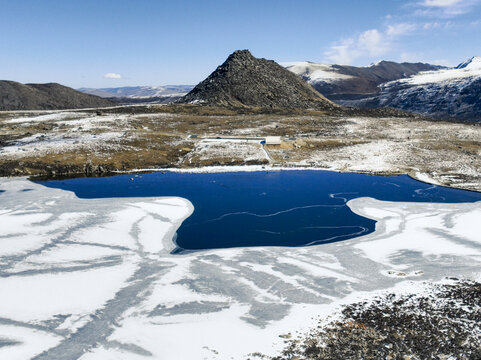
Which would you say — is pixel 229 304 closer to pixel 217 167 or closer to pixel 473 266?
pixel 473 266

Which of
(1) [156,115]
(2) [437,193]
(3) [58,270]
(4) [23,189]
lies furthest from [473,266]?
(1) [156,115]

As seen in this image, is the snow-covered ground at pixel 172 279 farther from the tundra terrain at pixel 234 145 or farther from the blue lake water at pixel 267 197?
the tundra terrain at pixel 234 145

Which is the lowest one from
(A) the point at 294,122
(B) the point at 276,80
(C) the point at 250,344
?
(C) the point at 250,344

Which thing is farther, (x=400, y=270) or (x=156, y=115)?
(x=156, y=115)

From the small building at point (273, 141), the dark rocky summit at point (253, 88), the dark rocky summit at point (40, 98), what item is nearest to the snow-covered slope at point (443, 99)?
the dark rocky summit at point (253, 88)

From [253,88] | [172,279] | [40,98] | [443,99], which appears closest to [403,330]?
[172,279]

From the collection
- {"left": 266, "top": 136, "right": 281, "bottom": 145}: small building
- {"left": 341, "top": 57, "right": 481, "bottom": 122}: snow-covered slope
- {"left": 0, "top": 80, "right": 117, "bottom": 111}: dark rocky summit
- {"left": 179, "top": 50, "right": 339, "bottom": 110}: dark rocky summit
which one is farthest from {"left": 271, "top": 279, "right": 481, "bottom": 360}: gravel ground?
{"left": 0, "top": 80, "right": 117, "bottom": 111}: dark rocky summit

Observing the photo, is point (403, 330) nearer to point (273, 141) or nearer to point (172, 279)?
point (172, 279)

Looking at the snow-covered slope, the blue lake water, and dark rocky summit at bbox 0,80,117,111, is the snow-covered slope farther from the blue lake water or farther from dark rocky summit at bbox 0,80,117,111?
dark rocky summit at bbox 0,80,117,111
